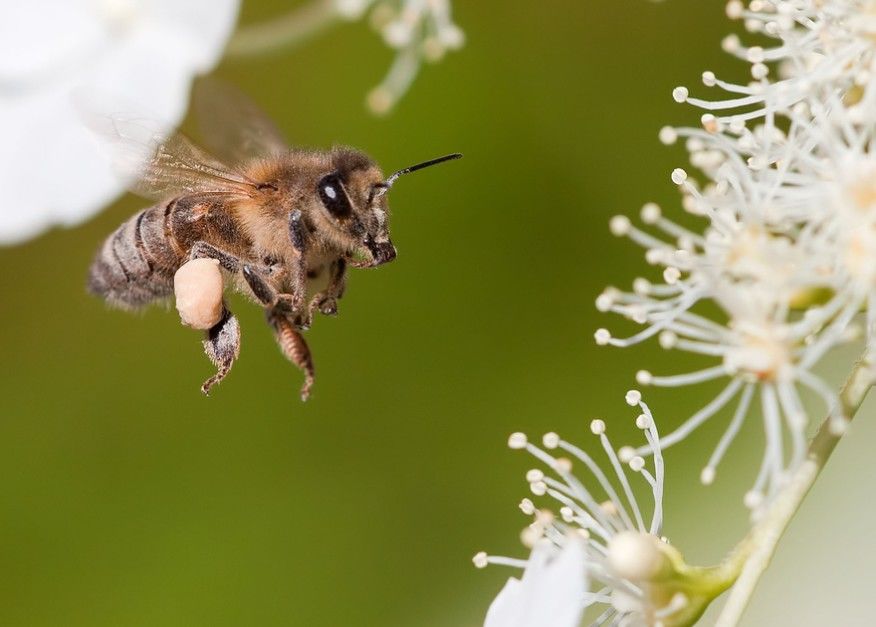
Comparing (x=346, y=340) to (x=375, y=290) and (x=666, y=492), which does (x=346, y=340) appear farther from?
(x=666, y=492)

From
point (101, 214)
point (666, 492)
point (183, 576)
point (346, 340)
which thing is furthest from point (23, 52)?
point (666, 492)

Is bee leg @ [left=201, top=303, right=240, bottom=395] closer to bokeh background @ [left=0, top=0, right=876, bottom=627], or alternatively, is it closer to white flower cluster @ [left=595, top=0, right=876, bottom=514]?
white flower cluster @ [left=595, top=0, right=876, bottom=514]

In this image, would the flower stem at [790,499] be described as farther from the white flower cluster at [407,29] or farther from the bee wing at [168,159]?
the white flower cluster at [407,29]

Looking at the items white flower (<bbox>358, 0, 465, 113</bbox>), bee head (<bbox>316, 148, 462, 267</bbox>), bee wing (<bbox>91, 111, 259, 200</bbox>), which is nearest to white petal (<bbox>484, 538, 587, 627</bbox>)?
bee head (<bbox>316, 148, 462, 267</bbox>)

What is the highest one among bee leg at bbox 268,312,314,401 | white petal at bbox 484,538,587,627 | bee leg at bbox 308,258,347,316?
bee leg at bbox 308,258,347,316

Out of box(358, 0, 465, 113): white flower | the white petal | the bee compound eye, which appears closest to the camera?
the white petal

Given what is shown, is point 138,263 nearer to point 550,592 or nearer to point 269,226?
point 269,226

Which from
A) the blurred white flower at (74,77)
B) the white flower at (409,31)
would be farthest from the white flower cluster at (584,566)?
the blurred white flower at (74,77)
